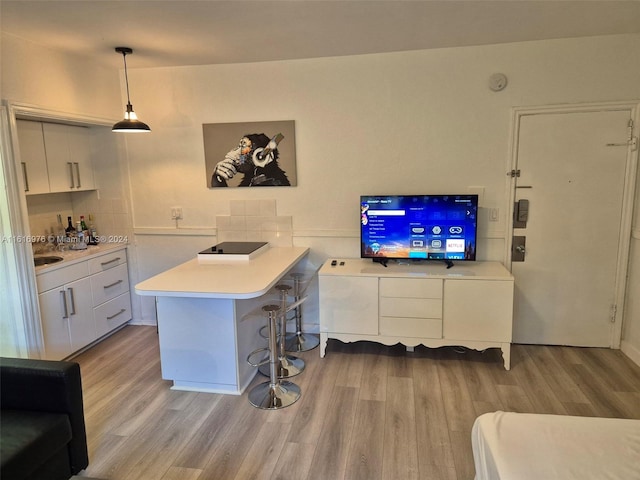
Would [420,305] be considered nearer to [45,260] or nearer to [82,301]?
[82,301]

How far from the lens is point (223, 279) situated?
2732mm

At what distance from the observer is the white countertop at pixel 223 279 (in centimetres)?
248

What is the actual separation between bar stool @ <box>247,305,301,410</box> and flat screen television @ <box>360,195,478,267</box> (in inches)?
44.1

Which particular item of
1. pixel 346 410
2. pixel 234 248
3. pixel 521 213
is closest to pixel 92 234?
pixel 234 248

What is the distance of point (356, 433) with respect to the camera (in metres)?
2.41

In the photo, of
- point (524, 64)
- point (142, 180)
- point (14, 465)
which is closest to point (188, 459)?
point (14, 465)

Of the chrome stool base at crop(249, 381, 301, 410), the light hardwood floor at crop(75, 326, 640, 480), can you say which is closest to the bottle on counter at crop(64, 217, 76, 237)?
the light hardwood floor at crop(75, 326, 640, 480)

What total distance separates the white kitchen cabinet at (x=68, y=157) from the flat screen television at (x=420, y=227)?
2.56 metres

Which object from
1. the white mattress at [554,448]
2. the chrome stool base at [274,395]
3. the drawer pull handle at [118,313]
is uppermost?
the white mattress at [554,448]

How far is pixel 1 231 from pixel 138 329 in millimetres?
1643

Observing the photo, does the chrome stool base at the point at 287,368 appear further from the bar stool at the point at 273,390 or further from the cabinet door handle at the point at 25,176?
the cabinet door handle at the point at 25,176

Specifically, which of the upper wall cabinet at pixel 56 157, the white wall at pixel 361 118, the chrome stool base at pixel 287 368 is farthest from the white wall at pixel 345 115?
the chrome stool base at pixel 287 368

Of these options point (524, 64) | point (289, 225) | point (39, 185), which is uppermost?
point (524, 64)

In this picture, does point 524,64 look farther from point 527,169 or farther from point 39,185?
point 39,185
